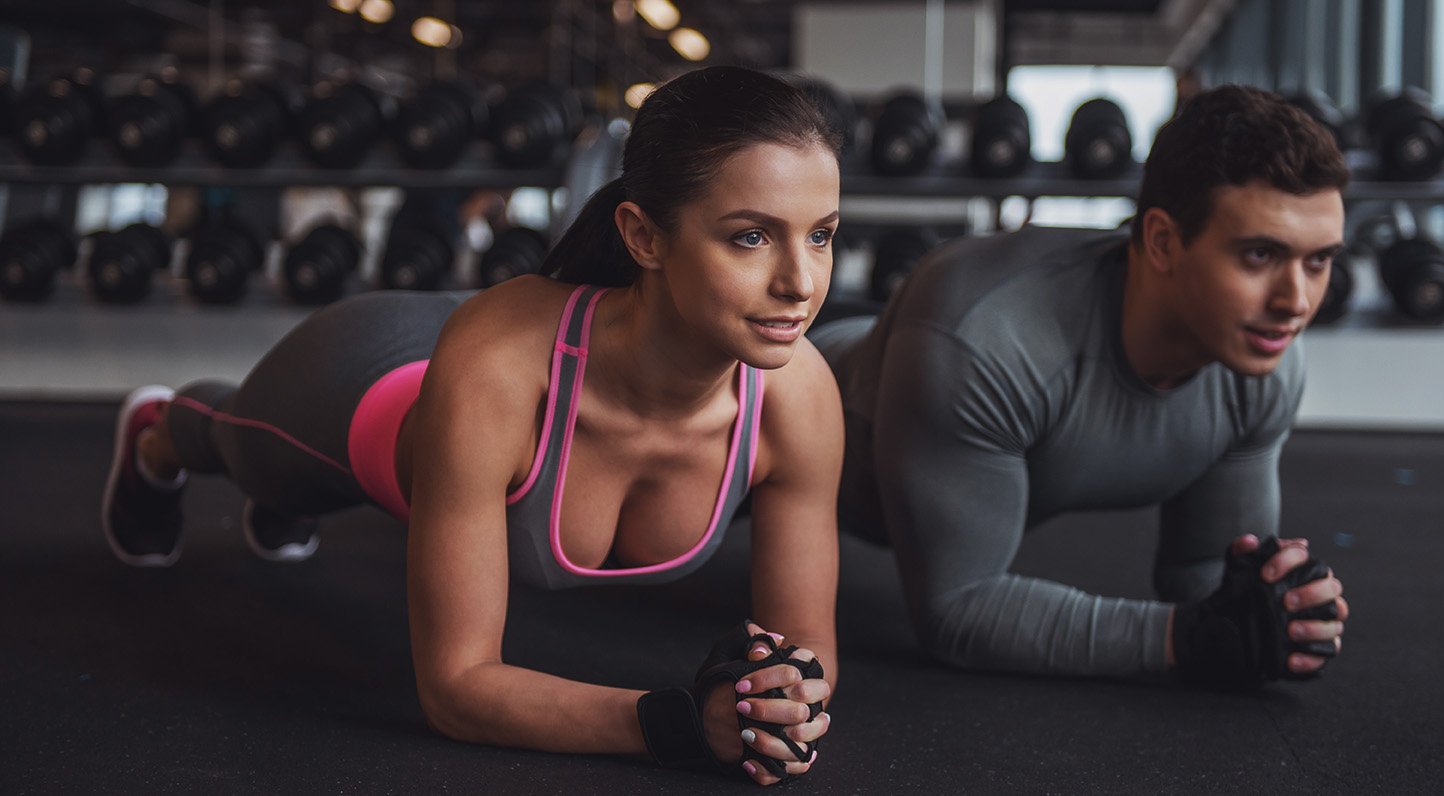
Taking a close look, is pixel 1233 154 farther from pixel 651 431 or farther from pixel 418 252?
pixel 418 252

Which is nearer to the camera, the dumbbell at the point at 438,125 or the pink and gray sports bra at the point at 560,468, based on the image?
the pink and gray sports bra at the point at 560,468

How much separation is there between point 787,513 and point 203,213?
448cm

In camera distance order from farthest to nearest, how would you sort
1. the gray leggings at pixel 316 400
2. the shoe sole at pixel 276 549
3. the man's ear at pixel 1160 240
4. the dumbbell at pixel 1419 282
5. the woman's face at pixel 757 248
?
1. the dumbbell at pixel 1419 282
2. the shoe sole at pixel 276 549
3. the gray leggings at pixel 316 400
4. the man's ear at pixel 1160 240
5. the woman's face at pixel 757 248

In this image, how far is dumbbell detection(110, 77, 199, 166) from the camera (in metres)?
3.79

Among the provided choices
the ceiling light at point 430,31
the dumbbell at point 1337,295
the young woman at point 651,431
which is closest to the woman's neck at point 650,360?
the young woman at point 651,431

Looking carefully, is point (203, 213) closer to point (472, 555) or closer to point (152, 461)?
point (152, 461)

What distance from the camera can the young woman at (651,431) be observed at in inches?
38.9

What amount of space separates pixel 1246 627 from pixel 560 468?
2.69 ft

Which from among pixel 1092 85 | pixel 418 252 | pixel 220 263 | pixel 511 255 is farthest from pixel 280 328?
pixel 1092 85

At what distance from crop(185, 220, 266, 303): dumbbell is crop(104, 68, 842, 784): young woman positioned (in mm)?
2922

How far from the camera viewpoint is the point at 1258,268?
125cm

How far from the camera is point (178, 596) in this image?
5.85 ft

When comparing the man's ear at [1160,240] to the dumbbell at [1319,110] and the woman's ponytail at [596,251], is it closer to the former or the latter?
the woman's ponytail at [596,251]

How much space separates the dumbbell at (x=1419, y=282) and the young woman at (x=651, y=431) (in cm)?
334
